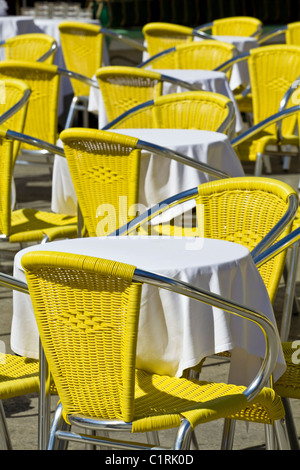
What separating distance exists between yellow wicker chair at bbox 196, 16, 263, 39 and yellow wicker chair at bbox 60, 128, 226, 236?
4612 millimetres

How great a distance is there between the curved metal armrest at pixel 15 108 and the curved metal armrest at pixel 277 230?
169 cm

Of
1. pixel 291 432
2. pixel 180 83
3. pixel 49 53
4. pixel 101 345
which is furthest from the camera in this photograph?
pixel 49 53

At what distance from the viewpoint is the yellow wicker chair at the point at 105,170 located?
3434 mm

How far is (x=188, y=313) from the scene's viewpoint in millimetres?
2311

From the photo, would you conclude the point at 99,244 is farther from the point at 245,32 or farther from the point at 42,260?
the point at 245,32

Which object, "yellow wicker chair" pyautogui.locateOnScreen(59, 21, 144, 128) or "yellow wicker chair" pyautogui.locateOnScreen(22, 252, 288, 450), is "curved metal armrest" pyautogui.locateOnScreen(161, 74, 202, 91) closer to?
"yellow wicker chair" pyautogui.locateOnScreen(59, 21, 144, 128)

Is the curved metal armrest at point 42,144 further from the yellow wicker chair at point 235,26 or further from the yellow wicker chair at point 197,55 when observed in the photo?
the yellow wicker chair at point 235,26

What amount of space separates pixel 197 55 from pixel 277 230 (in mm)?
3903

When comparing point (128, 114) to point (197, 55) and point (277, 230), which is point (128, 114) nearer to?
point (277, 230)

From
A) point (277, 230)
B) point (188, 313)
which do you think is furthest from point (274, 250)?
point (188, 313)

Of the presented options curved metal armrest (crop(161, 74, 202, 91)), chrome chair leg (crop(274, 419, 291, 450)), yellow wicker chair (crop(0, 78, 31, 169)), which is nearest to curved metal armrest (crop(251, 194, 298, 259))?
chrome chair leg (crop(274, 419, 291, 450))

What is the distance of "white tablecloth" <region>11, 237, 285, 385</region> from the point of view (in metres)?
2.32

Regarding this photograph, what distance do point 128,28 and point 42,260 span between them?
8.34 meters
